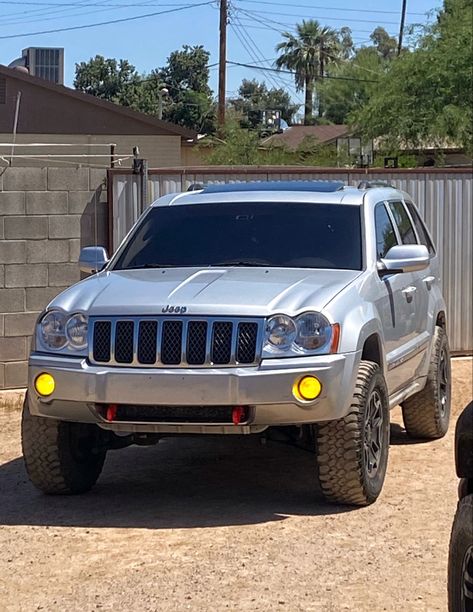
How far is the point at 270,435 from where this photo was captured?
6.85 meters

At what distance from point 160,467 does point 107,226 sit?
145 inches

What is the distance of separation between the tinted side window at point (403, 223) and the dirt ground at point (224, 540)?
163 centimetres

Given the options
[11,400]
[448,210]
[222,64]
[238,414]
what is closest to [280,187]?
[238,414]

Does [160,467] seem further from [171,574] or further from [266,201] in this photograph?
[171,574]

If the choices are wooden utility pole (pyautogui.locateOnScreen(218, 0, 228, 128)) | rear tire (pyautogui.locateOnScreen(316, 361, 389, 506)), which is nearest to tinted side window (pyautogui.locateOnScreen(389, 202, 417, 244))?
rear tire (pyautogui.locateOnScreen(316, 361, 389, 506))

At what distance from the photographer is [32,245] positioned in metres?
10.8

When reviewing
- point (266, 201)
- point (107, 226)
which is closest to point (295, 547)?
point (266, 201)

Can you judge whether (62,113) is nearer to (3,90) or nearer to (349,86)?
(3,90)

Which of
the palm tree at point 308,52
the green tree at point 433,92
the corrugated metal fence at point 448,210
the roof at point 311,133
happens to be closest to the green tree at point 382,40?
the palm tree at point 308,52

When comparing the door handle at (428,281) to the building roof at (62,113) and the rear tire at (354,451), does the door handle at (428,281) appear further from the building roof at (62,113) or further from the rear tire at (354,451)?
the building roof at (62,113)

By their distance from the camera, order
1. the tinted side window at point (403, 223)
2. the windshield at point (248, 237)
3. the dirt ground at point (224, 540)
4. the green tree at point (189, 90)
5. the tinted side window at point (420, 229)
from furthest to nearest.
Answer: the green tree at point (189, 90), the tinted side window at point (420, 229), the tinted side window at point (403, 223), the windshield at point (248, 237), the dirt ground at point (224, 540)

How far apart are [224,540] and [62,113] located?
76.4ft

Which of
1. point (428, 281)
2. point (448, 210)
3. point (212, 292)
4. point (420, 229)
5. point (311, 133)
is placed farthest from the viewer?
point (311, 133)

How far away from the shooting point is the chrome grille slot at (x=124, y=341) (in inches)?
257
